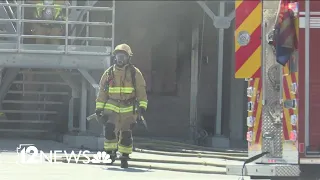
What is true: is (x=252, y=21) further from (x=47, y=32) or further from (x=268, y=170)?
(x=47, y=32)

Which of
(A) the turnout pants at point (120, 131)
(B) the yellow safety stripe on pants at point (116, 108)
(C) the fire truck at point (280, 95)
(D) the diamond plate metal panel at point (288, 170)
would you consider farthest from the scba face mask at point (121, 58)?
(D) the diamond plate metal panel at point (288, 170)

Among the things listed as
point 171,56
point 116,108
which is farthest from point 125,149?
point 171,56

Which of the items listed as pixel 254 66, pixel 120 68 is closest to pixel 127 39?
pixel 120 68

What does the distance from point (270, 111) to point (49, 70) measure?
642cm

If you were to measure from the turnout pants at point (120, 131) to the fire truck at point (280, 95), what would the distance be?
8.01 feet

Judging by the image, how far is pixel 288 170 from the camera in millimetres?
5809

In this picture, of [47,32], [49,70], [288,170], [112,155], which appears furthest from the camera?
[49,70]

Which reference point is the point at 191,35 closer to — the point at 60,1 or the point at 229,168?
the point at 60,1

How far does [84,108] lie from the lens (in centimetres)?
1064

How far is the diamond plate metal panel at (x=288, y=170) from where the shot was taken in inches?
228

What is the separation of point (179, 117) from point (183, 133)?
0.39 meters

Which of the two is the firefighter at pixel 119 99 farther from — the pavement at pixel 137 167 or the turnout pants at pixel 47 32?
the turnout pants at pixel 47 32

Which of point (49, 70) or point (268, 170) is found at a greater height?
point (49, 70)

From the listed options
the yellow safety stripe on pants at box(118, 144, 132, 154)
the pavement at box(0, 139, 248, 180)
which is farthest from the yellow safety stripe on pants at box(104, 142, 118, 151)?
the pavement at box(0, 139, 248, 180)
